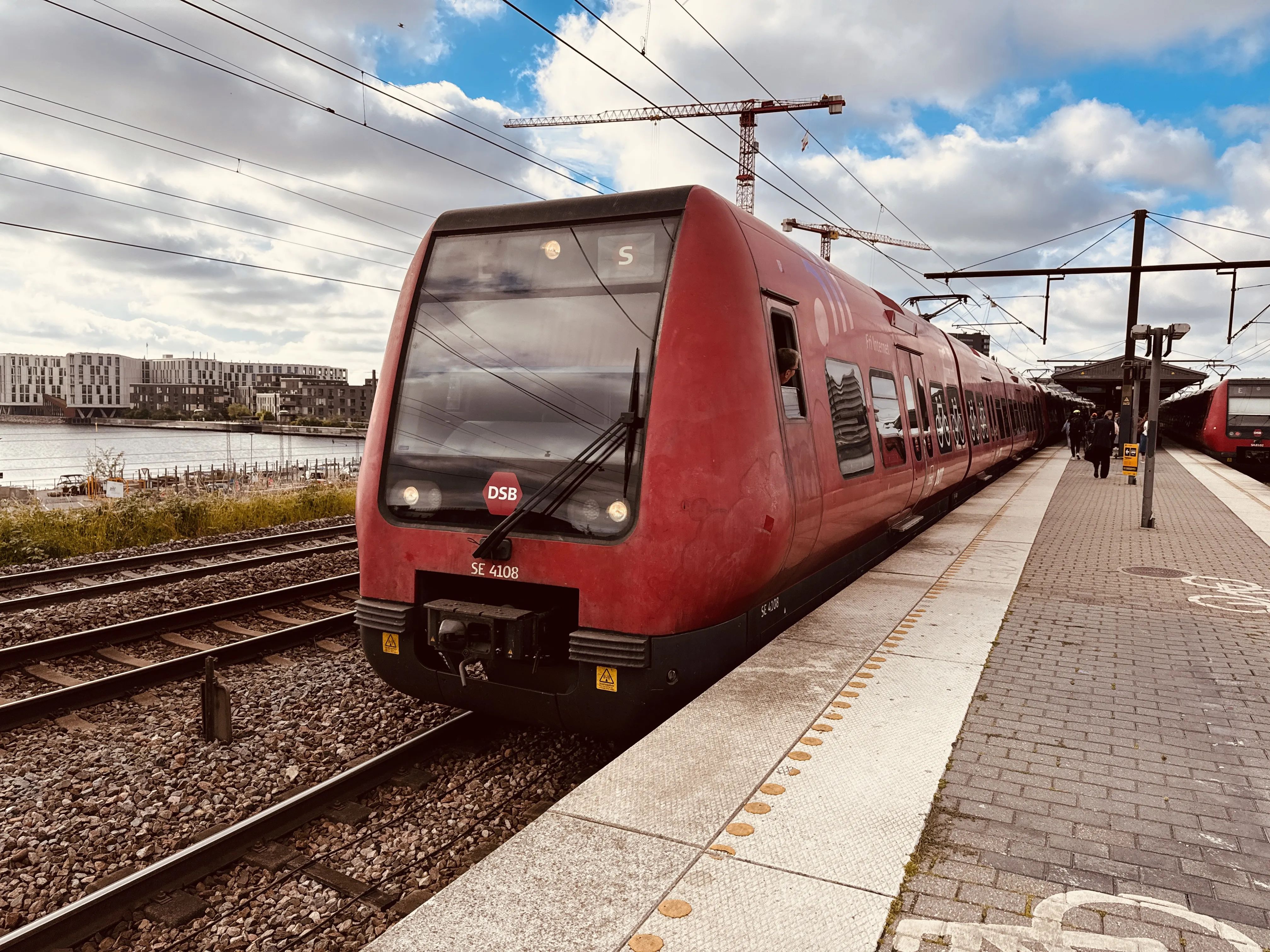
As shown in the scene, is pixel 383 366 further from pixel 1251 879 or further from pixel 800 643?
pixel 1251 879

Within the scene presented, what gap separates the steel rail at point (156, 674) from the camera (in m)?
5.59

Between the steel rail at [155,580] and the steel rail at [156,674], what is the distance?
104 inches

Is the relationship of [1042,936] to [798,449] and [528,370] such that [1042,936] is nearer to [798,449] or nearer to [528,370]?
[798,449]

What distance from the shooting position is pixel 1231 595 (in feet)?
24.4

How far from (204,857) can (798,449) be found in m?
3.70

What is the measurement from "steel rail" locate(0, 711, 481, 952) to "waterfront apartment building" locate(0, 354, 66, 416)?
4880 cm

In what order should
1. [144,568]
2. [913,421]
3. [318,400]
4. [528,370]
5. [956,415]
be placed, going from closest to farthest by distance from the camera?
[528,370] < [913,421] < [144,568] < [956,415] < [318,400]

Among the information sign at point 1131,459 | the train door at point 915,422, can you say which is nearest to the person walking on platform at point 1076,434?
the information sign at point 1131,459

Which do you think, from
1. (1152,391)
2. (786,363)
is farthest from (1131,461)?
(786,363)

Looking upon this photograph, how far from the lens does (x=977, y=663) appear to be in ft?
16.9

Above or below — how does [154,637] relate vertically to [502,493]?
below

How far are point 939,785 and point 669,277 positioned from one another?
2704 mm

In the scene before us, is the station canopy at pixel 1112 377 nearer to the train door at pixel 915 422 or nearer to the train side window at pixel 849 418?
the train door at pixel 915 422

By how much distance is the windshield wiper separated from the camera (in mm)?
4219
